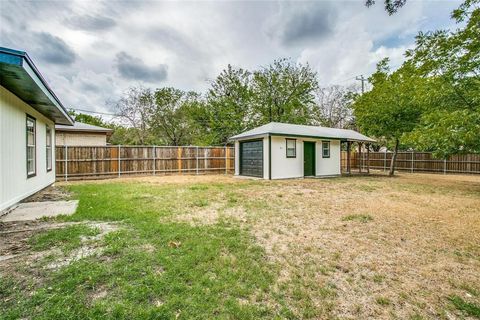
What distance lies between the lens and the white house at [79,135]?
14.4 m

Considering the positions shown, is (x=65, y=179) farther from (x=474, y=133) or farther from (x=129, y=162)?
(x=474, y=133)

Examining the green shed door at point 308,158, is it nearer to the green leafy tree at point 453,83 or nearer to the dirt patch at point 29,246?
the green leafy tree at point 453,83

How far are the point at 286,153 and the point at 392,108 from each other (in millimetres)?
7059

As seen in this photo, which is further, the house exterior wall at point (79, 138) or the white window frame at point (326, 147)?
the white window frame at point (326, 147)

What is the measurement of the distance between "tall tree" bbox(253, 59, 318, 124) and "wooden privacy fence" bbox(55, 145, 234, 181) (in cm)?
954

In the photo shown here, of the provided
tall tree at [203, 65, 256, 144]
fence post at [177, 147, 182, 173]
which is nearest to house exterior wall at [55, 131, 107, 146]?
fence post at [177, 147, 182, 173]

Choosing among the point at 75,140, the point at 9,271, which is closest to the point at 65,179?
the point at 75,140

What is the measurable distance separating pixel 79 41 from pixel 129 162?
6.34 metres

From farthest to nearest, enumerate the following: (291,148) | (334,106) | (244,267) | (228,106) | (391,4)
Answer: (334,106) < (228,106) < (291,148) < (391,4) < (244,267)

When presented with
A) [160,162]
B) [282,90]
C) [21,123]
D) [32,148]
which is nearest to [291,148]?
[160,162]

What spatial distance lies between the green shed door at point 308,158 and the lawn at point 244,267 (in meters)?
8.85

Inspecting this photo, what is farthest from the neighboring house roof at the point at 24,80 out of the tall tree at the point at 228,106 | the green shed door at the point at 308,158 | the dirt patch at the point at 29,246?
the tall tree at the point at 228,106

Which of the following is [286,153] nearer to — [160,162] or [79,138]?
[160,162]

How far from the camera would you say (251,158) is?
45.8ft
